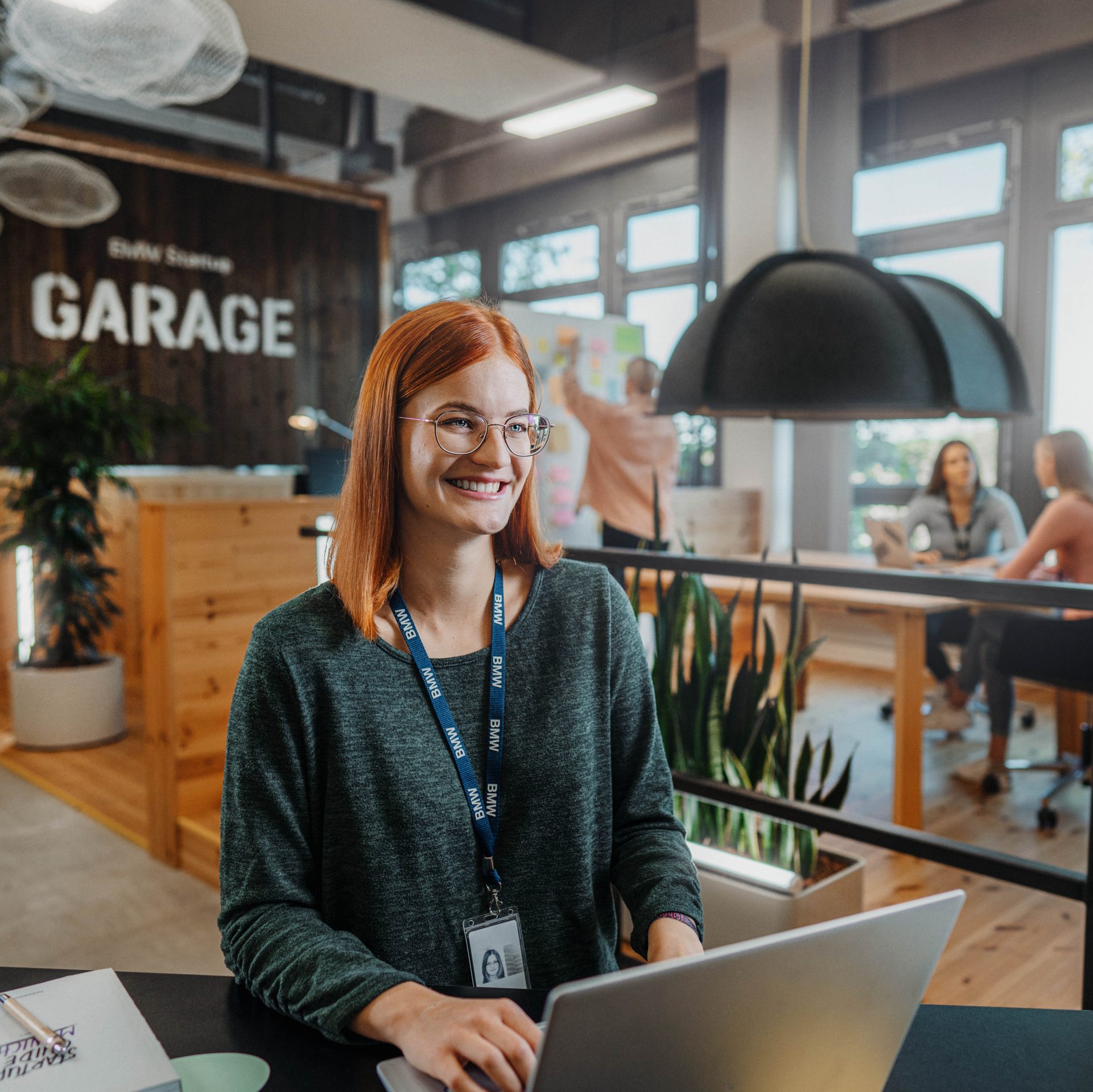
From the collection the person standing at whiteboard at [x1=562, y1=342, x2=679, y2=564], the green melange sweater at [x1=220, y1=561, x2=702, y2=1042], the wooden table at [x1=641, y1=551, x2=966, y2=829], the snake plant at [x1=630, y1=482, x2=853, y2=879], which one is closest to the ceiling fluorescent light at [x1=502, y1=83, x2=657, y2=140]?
the person standing at whiteboard at [x1=562, y1=342, x2=679, y2=564]

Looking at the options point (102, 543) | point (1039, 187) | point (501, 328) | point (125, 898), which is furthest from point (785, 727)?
point (1039, 187)

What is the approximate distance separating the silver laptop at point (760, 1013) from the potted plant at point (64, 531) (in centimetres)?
410

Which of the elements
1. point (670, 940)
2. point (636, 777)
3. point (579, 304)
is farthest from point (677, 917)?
point (579, 304)

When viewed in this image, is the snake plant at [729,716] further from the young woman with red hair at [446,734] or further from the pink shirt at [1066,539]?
the pink shirt at [1066,539]

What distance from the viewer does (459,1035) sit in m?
0.69

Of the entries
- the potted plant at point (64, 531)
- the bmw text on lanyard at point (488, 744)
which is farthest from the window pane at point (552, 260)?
the bmw text on lanyard at point (488, 744)

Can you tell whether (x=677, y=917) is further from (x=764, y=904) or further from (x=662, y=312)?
(x=662, y=312)

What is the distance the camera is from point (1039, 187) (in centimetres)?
544

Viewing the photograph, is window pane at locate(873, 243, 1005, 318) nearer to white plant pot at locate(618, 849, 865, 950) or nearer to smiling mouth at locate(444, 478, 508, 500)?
white plant pot at locate(618, 849, 865, 950)

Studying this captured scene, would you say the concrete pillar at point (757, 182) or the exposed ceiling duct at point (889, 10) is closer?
the exposed ceiling duct at point (889, 10)

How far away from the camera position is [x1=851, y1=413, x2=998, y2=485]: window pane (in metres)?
5.87

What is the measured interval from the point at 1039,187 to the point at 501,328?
211 inches

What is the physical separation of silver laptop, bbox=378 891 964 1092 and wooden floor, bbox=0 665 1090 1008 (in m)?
1.73

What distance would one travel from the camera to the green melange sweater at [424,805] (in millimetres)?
967
